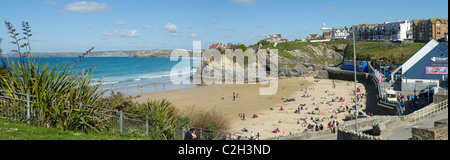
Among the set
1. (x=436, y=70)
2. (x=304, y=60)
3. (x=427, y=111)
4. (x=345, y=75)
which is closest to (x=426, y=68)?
(x=436, y=70)

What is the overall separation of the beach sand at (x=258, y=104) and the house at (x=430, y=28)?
185 ft

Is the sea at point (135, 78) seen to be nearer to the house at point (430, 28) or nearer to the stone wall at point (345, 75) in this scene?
the stone wall at point (345, 75)

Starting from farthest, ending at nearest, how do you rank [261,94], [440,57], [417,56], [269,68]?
[269,68] < [261,94] < [417,56] < [440,57]

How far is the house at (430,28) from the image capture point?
82.6 meters

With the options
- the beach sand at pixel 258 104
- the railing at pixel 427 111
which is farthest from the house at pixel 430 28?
the railing at pixel 427 111

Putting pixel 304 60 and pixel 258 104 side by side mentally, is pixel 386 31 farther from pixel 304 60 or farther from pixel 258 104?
pixel 258 104

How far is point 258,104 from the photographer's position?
111 feet

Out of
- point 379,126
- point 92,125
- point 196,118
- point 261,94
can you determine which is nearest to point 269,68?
point 261,94

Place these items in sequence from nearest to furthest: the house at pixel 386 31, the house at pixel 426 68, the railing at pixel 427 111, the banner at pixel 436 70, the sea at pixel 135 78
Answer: the railing at pixel 427 111 < the house at pixel 426 68 < the banner at pixel 436 70 < the sea at pixel 135 78 < the house at pixel 386 31

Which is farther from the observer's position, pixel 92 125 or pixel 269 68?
pixel 269 68

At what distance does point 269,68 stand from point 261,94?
28.5 meters

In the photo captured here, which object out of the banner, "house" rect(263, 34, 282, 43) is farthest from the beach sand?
"house" rect(263, 34, 282, 43)

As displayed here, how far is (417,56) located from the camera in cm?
3092
